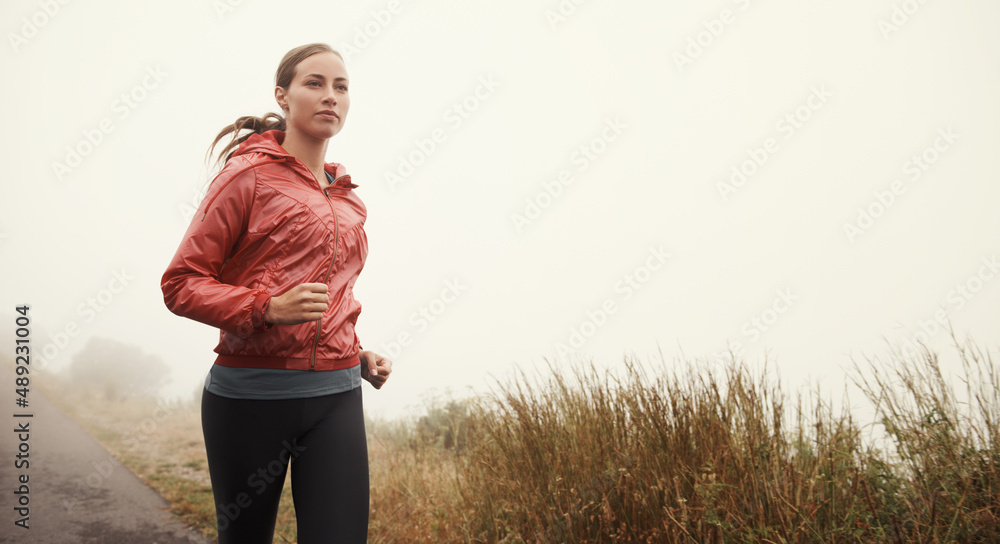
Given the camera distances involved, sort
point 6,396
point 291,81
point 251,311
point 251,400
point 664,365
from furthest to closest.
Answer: point 6,396, point 664,365, point 291,81, point 251,400, point 251,311

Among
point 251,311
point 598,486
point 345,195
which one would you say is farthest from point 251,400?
point 598,486

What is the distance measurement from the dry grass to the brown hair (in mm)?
2250

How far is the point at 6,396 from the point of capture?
736cm

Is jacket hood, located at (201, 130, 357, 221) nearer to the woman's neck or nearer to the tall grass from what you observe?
the woman's neck

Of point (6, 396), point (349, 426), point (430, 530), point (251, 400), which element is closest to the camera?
point (251, 400)

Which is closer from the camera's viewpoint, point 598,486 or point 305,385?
point 305,385

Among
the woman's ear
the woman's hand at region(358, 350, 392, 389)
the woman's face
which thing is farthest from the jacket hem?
the woman's ear

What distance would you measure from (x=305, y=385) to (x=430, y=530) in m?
2.55

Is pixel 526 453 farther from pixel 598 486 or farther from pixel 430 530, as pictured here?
pixel 430 530

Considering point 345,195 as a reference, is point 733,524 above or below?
below

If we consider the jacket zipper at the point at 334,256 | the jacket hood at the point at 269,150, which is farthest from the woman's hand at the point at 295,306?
the jacket hood at the point at 269,150

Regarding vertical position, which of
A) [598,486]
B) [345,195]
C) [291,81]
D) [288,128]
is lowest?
[598,486]

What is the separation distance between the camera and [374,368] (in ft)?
7.89

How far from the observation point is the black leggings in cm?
201
